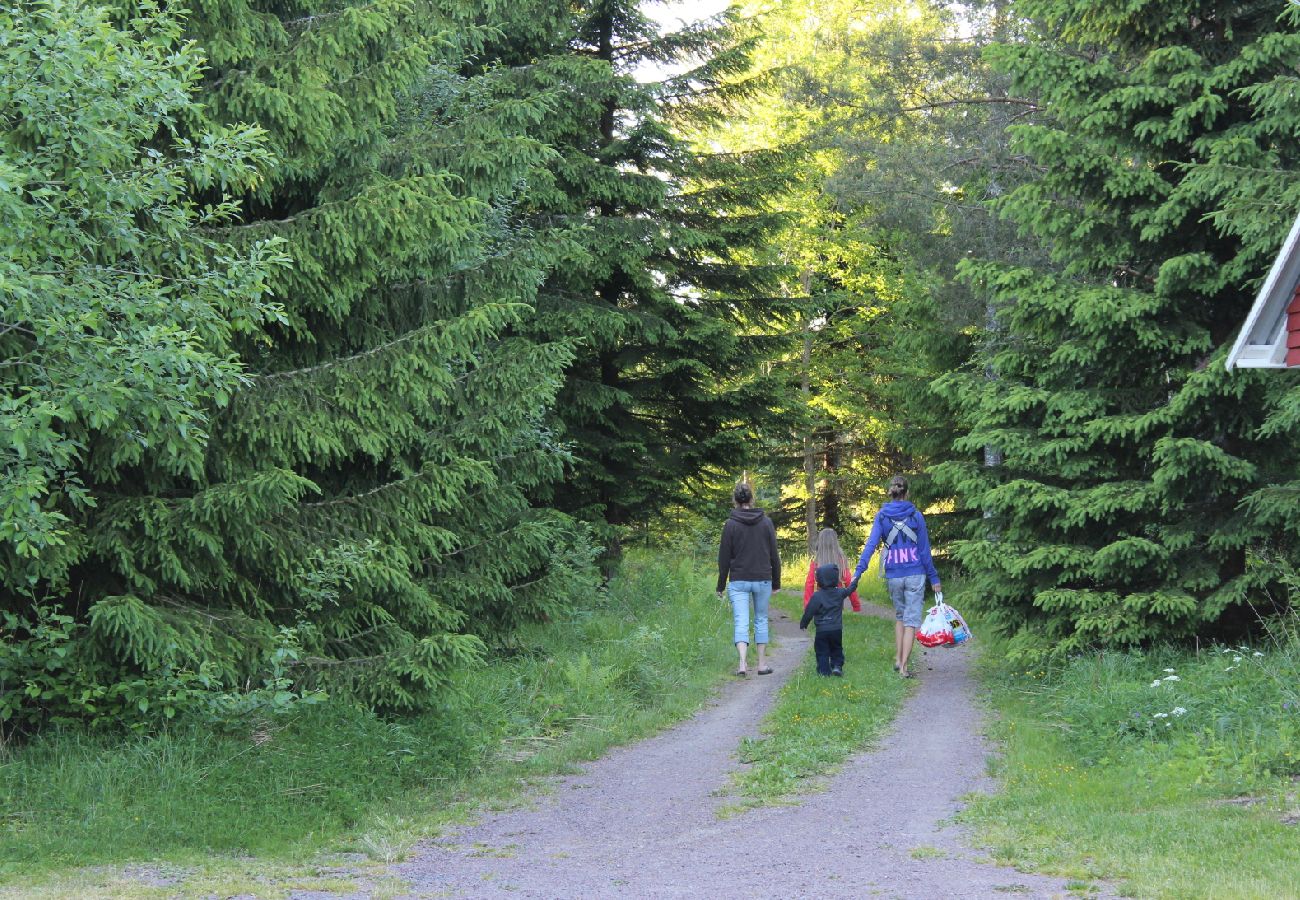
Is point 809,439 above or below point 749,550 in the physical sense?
above

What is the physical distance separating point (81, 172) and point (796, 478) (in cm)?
2839

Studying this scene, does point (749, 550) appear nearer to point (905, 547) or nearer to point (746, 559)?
point (746, 559)

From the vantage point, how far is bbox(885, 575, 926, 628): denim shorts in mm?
12688

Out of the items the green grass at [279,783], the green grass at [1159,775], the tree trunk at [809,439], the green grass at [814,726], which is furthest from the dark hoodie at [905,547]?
the tree trunk at [809,439]

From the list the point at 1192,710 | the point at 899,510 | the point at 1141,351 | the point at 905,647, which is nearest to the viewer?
the point at 1192,710

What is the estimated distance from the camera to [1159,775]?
7.54 meters

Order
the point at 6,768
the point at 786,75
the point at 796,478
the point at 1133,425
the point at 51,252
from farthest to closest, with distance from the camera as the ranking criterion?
→ the point at 796,478, the point at 786,75, the point at 1133,425, the point at 6,768, the point at 51,252

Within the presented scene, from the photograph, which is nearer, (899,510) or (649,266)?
(899,510)

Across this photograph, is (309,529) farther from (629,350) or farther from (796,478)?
(796,478)

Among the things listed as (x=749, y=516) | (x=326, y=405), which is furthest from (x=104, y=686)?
(x=749, y=516)

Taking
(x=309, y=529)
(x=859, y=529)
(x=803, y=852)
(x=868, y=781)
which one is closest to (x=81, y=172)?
(x=309, y=529)

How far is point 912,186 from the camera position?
19859 millimetres

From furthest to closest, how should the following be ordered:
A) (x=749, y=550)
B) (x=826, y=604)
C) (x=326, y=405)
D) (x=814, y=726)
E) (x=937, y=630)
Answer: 1. (x=749, y=550)
2. (x=826, y=604)
3. (x=937, y=630)
4. (x=814, y=726)
5. (x=326, y=405)

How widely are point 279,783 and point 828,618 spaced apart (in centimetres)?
687
